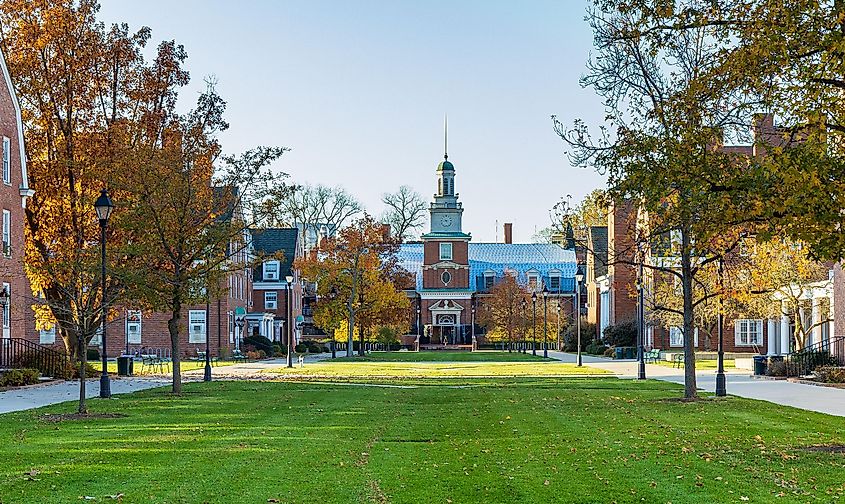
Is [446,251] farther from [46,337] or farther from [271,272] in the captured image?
[46,337]

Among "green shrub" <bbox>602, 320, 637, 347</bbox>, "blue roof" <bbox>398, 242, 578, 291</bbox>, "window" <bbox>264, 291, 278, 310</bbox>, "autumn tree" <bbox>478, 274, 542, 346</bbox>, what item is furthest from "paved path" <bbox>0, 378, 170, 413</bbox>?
"blue roof" <bbox>398, 242, 578, 291</bbox>

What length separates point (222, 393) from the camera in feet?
98.5

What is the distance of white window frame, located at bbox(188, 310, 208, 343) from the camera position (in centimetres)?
7062

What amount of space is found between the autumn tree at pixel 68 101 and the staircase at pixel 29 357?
1144mm

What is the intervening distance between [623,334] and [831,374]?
40.5 meters

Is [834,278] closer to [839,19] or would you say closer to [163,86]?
[163,86]

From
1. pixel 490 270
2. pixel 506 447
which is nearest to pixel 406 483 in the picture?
pixel 506 447

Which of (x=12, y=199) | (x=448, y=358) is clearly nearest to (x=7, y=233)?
(x=12, y=199)

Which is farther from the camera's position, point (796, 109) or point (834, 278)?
point (834, 278)

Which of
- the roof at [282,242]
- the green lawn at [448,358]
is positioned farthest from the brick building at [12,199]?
the roof at [282,242]

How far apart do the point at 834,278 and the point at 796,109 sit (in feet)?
87.4

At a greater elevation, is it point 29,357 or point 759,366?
point 29,357

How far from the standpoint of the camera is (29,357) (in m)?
37.8

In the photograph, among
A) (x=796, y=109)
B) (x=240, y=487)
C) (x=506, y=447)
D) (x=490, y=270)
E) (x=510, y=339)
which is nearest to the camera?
(x=240, y=487)
